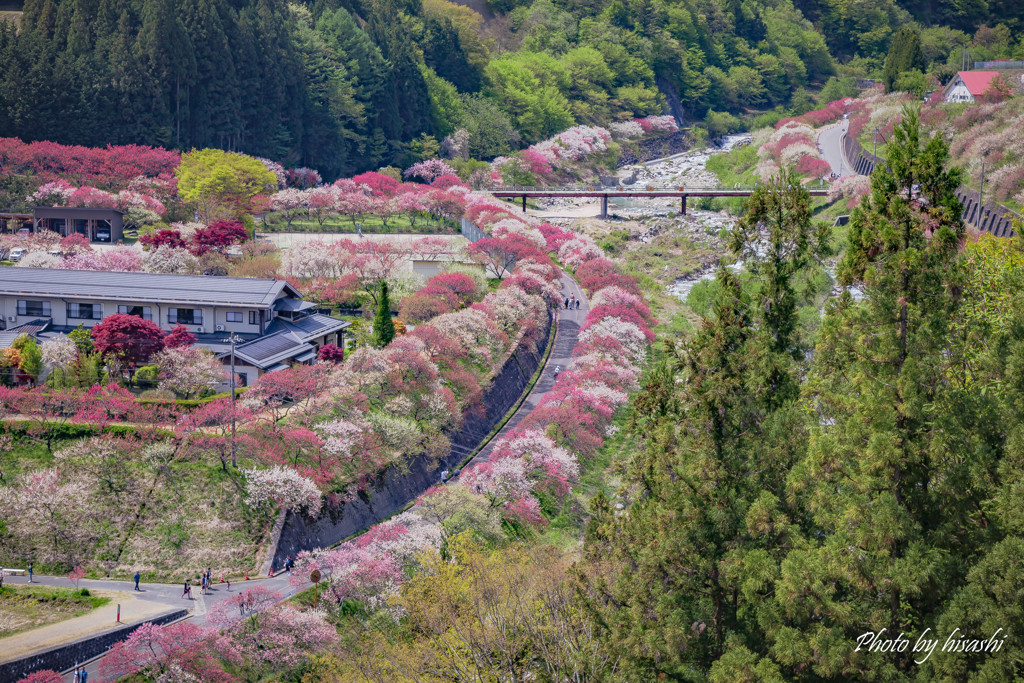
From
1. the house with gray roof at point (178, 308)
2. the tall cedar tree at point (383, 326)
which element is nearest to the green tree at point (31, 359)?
the house with gray roof at point (178, 308)

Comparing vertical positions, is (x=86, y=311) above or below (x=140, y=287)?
below

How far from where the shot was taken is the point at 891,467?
1959cm

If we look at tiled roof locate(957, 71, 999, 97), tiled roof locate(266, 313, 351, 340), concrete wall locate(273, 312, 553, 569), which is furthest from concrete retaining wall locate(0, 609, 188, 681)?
tiled roof locate(957, 71, 999, 97)

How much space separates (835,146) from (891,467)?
93933 mm

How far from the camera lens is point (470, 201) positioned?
82.5 meters

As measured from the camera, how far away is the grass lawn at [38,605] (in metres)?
30.6

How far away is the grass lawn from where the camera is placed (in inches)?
1203

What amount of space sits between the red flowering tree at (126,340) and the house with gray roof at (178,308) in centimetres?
365

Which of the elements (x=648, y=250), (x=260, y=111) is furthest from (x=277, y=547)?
(x=260, y=111)

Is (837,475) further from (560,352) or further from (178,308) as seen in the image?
(560,352)

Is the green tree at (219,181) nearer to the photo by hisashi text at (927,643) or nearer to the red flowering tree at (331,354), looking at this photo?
the red flowering tree at (331,354)

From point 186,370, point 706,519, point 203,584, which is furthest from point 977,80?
point 706,519

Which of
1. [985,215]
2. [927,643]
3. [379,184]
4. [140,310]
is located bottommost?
[927,643]

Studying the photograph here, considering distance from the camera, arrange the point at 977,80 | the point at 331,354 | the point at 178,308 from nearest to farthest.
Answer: the point at 331,354 → the point at 178,308 → the point at 977,80
